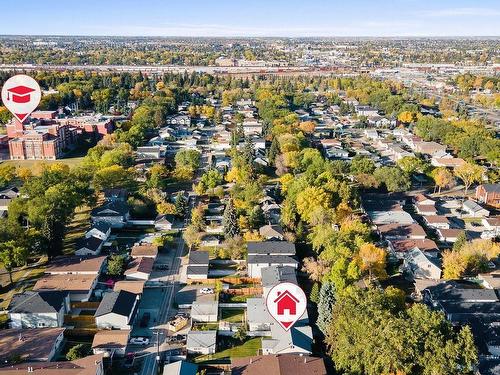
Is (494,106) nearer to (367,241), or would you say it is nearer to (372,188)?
(372,188)

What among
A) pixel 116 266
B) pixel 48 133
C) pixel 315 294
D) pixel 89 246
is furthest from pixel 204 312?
pixel 48 133

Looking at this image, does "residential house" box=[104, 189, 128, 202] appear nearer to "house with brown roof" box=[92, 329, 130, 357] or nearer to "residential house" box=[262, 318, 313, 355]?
"house with brown roof" box=[92, 329, 130, 357]

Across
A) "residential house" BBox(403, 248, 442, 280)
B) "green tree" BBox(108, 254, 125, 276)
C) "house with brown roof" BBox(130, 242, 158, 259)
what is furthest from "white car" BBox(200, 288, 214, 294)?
"residential house" BBox(403, 248, 442, 280)

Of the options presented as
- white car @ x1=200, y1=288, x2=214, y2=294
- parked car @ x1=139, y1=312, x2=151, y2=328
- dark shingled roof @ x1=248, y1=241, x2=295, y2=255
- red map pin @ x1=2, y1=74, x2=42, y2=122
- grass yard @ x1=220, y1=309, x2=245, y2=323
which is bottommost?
grass yard @ x1=220, y1=309, x2=245, y2=323

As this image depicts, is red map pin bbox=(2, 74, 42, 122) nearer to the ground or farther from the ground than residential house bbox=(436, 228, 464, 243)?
farther from the ground

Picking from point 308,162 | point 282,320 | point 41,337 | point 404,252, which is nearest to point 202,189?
point 308,162

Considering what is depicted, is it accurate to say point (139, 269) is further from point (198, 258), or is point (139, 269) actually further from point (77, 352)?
point (77, 352)
